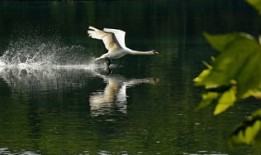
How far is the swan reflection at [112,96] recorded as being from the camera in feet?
86.4

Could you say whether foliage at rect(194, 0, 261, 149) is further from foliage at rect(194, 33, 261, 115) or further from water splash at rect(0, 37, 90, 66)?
water splash at rect(0, 37, 90, 66)

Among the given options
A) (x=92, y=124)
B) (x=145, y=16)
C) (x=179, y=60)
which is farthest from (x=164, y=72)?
(x=145, y=16)

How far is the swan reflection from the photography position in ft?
86.4

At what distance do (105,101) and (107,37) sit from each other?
156 inches

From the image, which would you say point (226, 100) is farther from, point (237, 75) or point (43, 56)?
point (43, 56)

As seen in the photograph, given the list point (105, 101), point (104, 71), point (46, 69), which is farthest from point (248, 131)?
point (46, 69)

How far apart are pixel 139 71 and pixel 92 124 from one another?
14.3 metres

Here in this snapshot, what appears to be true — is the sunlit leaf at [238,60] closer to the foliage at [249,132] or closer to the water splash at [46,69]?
the foliage at [249,132]

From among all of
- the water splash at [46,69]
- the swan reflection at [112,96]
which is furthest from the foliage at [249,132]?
the water splash at [46,69]

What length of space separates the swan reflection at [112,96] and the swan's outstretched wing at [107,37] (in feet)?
5.25

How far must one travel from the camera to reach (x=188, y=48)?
4947 cm

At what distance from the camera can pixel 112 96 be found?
29312 millimetres

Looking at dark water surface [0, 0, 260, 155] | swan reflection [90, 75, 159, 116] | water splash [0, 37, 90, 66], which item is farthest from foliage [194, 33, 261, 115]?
water splash [0, 37, 90, 66]

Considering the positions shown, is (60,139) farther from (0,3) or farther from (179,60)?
(0,3)
